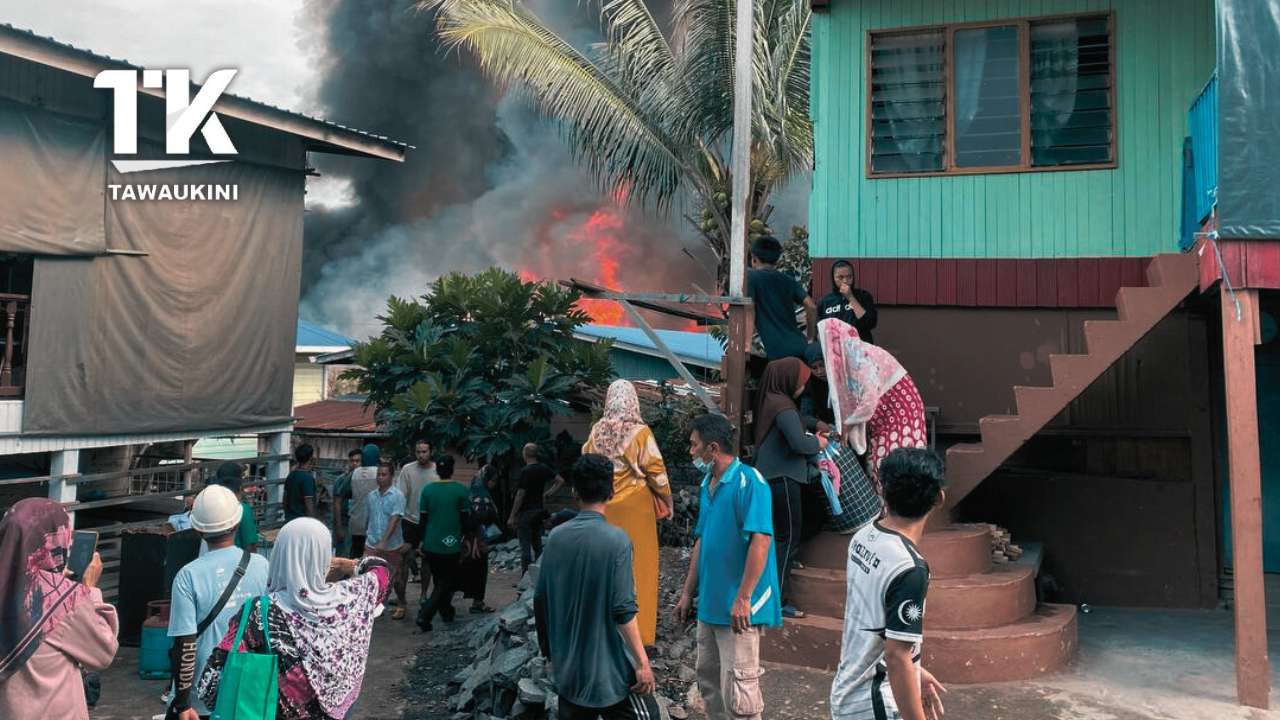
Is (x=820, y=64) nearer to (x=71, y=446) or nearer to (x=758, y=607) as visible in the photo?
(x=758, y=607)

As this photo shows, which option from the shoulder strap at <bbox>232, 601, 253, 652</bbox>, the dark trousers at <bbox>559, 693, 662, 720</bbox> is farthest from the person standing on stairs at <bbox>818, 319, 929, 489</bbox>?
the shoulder strap at <bbox>232, 601, 253, 652</bbox>

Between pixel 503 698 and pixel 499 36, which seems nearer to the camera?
pixel 503 698

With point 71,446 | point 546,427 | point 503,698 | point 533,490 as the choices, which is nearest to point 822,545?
point 503,698

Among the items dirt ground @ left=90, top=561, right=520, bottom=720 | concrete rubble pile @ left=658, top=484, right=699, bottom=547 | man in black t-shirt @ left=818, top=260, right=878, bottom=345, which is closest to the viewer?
dirt ground @ left=90, top=561, right=520, bottom=720

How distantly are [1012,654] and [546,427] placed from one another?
9.19m

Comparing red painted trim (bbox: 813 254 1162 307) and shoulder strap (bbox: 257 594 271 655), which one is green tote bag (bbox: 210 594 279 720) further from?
red painted trim (bbox: 813 254 1162 307)

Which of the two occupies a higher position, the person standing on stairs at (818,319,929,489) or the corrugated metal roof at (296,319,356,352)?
the corrugated metal roof at (296,319,356,352)

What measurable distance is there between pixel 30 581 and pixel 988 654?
5630 mm

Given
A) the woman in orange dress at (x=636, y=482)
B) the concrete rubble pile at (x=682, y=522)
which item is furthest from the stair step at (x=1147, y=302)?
the concrete rubble pile at (x=682, y=522)

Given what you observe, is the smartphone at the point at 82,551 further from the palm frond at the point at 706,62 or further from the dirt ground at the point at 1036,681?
the palm frond at the point at 706,62

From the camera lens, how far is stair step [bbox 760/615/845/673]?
6.74 m

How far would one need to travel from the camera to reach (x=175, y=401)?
1292 centimetres

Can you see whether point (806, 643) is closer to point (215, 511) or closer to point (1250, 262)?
point (1250, 262)

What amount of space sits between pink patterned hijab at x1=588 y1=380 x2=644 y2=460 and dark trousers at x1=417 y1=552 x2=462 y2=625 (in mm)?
3199
